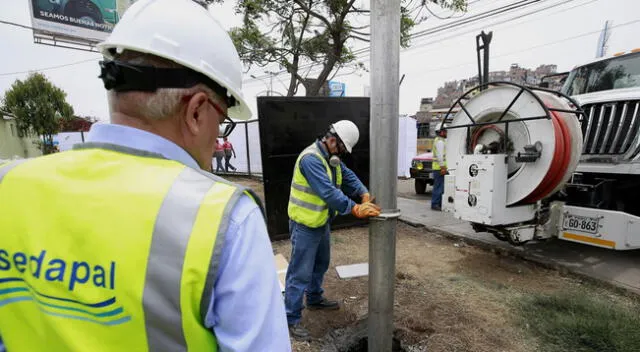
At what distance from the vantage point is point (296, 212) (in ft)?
9.80

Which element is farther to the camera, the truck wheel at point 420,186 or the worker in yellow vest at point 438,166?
the truck wheel at point 420,186

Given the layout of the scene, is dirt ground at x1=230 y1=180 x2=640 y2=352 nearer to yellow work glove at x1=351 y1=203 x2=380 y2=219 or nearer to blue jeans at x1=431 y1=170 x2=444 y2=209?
Answer: yellow work glove at x1=351 y1=203 x2=380 y2=219

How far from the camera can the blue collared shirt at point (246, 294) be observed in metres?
0.65

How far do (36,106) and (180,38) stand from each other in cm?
2337

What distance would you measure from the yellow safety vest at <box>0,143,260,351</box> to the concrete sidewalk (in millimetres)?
4498

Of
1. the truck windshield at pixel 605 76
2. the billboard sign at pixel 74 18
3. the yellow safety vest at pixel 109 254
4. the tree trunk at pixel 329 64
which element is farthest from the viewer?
the billboard sign at pixel 74 18

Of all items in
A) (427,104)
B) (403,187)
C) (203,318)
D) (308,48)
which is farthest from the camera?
(427,104)

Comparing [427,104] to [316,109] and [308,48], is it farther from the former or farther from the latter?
[316,109]

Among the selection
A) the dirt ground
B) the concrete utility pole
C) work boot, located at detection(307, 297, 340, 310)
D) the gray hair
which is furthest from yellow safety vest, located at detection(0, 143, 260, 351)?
work boot, located at detection(307, 297, 340, 310)

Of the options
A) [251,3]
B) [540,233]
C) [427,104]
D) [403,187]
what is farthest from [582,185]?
[427,104]

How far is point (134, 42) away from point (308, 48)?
10026 millimetres

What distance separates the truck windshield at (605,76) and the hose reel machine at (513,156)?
157 centimetres

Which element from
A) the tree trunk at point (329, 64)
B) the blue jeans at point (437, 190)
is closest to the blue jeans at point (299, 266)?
the blue jeans at point (437, 190)

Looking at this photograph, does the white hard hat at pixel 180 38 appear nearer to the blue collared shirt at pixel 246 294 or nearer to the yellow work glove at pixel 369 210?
the blue collared shirt at pixel 246 294
